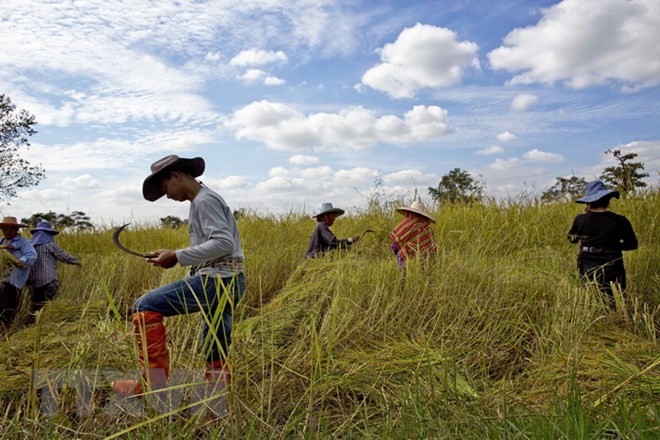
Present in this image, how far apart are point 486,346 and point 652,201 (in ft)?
17.2

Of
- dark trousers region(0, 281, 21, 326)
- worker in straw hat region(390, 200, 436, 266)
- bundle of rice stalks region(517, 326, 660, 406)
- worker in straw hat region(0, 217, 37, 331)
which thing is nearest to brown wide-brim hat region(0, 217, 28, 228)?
worker in straw hat region(0, 217, 37, 331)

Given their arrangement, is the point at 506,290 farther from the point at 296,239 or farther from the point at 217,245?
the point at 296,239

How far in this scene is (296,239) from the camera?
330 inches

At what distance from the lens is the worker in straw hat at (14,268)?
18.5 ft

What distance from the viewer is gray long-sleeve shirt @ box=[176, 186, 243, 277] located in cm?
265

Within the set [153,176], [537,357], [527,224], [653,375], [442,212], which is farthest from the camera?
[442,212]

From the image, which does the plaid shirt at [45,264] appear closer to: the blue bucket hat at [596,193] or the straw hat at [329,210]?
the straw hat at [329,210]

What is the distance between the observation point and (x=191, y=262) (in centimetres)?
266

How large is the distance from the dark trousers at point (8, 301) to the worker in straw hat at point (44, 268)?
10.1 inches

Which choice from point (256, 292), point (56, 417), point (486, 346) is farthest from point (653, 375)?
point (256, 292)

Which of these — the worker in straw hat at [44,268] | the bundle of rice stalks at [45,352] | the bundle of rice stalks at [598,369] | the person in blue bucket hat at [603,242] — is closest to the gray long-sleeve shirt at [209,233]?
the bundle of rice stalks at [45,352]

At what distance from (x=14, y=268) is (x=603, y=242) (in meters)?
6.05

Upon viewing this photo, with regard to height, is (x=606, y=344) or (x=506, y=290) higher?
(x=506, y=290)

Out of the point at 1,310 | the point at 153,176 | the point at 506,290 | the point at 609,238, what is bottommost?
the point at 1,310
